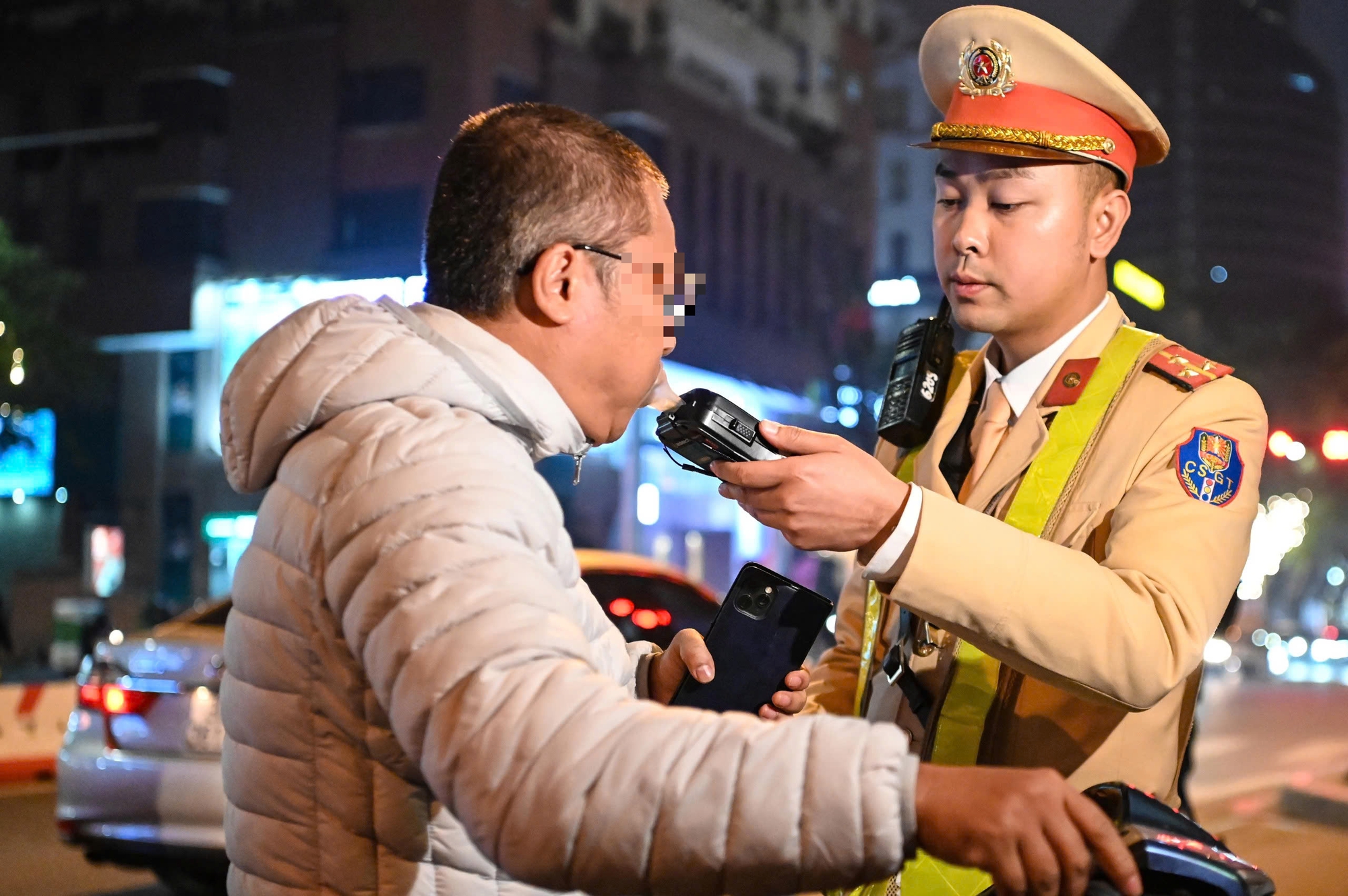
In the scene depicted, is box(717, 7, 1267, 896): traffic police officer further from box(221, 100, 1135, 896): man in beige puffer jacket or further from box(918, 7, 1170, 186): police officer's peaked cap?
box(221, 100, 1135, 896): man in beige puffer jacket

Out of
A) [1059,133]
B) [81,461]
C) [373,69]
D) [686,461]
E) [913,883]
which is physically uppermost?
[373,69]

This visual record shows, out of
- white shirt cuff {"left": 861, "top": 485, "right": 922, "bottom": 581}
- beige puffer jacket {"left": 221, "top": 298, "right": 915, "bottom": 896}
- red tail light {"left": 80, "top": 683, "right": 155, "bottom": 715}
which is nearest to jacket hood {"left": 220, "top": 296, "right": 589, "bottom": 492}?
beige puffer jacket {"left": 221, "top": 298, "right": 915, "bottom": 896}

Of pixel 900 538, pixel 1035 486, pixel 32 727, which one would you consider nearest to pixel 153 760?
pixel 1035 486

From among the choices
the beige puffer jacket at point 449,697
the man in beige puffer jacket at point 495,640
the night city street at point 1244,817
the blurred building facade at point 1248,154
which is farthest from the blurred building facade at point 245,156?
the blurred building facade at point 1248,154

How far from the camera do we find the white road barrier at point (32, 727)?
1082cm

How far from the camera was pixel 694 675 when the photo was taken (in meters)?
2.26

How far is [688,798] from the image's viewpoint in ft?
4.49

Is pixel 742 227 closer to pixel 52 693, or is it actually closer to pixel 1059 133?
pixel 52 693

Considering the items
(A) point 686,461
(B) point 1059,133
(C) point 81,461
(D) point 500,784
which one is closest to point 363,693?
(D) point 500,784

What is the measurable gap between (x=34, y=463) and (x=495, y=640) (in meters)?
35.9

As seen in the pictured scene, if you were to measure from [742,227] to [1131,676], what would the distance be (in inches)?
1517

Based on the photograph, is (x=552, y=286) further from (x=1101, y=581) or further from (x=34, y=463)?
(x=34, y=463)

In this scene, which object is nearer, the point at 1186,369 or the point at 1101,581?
the point at 1101,581

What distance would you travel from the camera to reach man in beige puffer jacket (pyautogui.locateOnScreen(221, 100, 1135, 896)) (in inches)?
54.1
